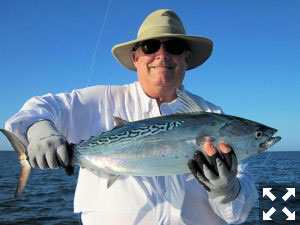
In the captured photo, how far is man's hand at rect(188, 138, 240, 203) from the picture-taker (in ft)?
10.2

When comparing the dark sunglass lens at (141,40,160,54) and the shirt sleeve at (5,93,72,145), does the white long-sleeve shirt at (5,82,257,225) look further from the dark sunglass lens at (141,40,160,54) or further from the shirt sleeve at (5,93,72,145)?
the dark sunglass lens at (141,40,160,54)

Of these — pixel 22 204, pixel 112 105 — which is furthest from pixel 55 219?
pixel 112 105

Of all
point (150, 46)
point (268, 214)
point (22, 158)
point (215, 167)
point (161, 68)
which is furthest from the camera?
point (268, 214)

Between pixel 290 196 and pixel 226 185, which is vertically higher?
pixel 226 185

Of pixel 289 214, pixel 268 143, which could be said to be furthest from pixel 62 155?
pixel 289 214

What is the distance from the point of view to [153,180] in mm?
3711

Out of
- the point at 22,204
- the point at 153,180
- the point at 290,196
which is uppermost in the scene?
the point at 153,180

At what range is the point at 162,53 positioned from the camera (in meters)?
3.98

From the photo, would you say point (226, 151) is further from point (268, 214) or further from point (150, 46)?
point (268, 214)

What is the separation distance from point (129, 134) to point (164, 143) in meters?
0.35

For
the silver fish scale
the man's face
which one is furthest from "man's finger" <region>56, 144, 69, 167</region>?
the man's face

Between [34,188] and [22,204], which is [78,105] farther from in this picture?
[34,188]

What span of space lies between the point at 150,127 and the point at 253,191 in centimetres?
143

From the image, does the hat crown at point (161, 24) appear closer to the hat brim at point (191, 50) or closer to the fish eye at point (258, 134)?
the hat brim at point (191, 50)
